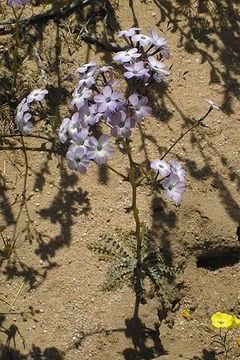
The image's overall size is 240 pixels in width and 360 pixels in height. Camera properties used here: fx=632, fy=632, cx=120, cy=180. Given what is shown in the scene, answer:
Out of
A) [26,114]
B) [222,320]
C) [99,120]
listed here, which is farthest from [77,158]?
[222,320]

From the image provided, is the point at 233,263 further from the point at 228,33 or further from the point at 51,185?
the point at 228,33

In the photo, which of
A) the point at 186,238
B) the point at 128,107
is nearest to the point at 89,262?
the point at 186,238

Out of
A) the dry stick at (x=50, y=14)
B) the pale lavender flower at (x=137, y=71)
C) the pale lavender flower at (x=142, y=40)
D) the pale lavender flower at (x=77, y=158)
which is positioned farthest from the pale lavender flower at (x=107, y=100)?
the dry stick at (x=50, y=14)

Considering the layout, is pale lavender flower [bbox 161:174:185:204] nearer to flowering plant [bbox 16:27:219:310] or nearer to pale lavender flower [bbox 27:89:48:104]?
flowering plant [bbox 16:27:219:310]

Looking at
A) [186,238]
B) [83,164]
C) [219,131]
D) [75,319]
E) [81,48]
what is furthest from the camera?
[81,48]

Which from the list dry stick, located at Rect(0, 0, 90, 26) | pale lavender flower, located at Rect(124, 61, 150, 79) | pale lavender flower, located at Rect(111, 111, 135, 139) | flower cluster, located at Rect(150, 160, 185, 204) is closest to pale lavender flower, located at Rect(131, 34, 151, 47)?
pale lavender flower, located at Rect(124, 61, 150, 79)

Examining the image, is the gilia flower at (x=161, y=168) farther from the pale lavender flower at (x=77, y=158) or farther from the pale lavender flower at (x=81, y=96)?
the pale lavender flower at (x=81, y=96)

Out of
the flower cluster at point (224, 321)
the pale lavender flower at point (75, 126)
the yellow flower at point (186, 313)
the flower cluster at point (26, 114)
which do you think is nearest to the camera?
the pale lavender flower at point (75, 126)
